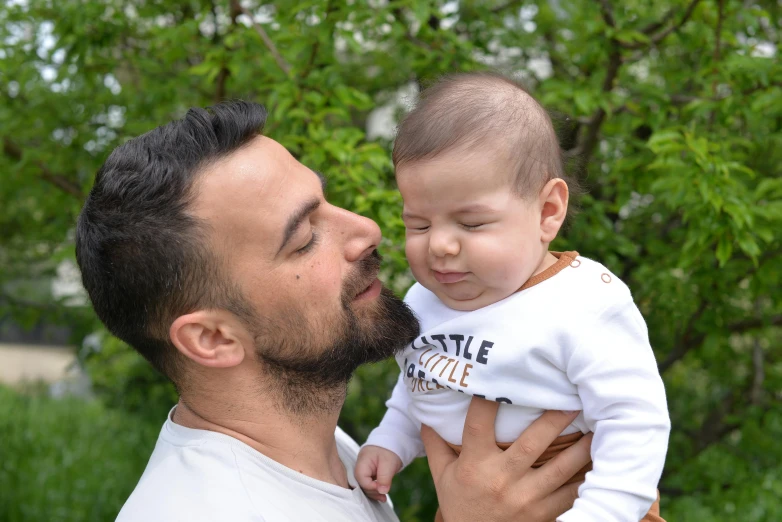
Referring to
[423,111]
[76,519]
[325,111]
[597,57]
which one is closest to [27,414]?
[76,519]

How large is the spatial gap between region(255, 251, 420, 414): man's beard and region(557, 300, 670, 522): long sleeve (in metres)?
0.47

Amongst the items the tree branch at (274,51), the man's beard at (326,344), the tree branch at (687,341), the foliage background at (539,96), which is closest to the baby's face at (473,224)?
the man's beard at (326,344)

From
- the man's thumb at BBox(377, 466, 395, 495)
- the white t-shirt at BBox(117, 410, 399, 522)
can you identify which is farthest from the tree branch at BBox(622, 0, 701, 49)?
the white t-shirt at BBox(117, 410, 399, 522)

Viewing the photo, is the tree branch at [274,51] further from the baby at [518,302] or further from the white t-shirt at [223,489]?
the white t-shirt at [223,489]

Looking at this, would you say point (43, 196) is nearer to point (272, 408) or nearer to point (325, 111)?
point (325, 111)

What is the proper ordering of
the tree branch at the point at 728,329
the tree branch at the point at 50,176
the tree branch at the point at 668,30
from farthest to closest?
the tree branch at the point at 50,176, the tree branch at the point at 728,329, the tree branch at the point at 668,30

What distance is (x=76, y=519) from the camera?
4969 millimetres

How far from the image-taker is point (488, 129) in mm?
2008

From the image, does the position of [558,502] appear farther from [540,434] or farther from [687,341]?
[687,341]

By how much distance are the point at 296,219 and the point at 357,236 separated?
0.19 metres

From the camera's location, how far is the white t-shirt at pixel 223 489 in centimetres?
181

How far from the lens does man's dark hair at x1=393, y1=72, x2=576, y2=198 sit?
1996mm

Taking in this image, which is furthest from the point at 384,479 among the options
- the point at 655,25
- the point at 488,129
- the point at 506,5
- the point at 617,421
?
the point at 506,5

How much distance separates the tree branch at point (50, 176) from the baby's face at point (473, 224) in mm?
2819
